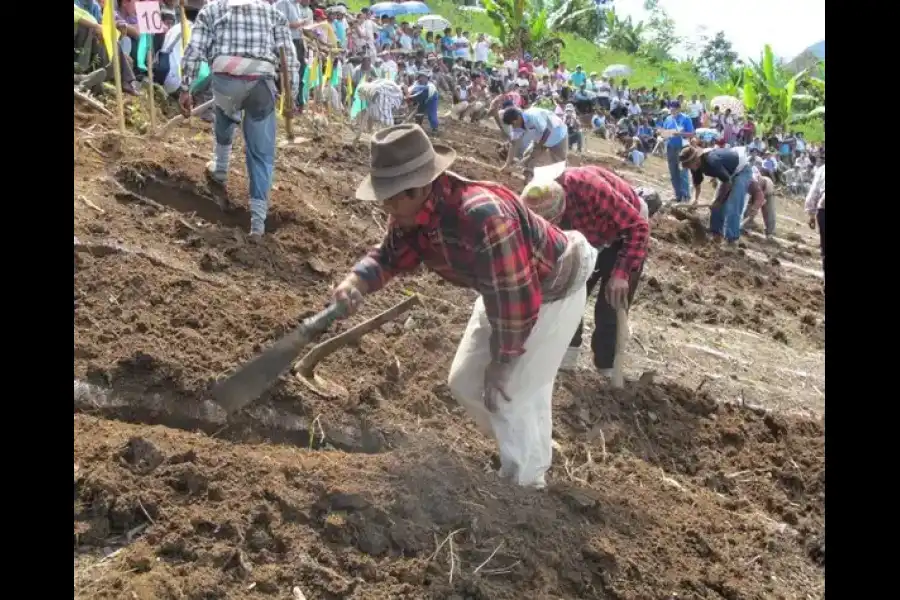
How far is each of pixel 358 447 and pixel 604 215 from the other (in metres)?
1.99

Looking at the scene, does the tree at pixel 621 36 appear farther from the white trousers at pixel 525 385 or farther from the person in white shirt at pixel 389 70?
the white trousers at pixel 525 385

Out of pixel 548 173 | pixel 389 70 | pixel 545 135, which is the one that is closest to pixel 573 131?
pixel 389 70

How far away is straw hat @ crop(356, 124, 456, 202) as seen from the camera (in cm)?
309

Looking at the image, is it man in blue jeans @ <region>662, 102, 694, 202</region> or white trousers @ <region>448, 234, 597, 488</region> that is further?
man in blue jeans @ <region>662, 102, 694, 202</region>

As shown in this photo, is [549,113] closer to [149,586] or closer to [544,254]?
[544,254]

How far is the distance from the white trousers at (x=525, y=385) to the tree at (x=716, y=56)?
42.0m

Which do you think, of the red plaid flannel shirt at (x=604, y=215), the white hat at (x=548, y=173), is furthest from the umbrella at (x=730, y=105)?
the white hat at (x=548, y=173)

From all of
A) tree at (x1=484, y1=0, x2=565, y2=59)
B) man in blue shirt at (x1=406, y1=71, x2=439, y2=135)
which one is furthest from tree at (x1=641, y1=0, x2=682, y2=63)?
man in blue shirt at (x1=406, y1=71, x2=439, y2=135)

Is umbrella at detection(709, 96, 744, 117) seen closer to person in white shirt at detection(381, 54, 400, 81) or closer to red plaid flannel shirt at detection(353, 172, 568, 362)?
person in white shirt at detection(381, 54, 400, 81)

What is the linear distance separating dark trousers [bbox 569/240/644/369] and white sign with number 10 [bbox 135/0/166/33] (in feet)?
14.7

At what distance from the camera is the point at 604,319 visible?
561 cm

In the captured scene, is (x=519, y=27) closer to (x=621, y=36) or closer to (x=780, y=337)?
(x=621, y=36)
